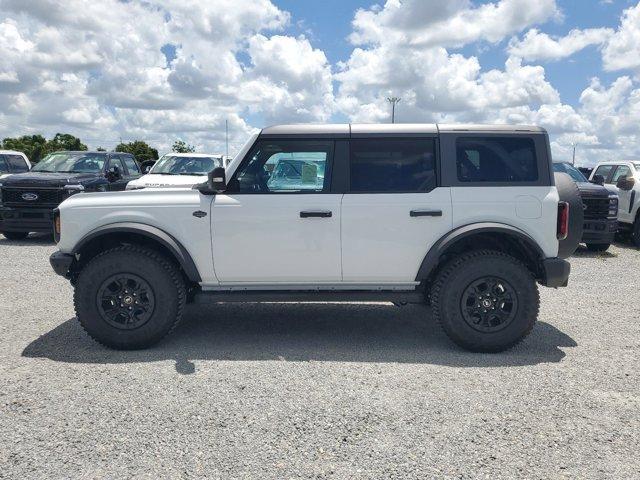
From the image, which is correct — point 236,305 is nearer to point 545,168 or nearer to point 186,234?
point 186,234

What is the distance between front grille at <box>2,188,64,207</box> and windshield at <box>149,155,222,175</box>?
2060mm

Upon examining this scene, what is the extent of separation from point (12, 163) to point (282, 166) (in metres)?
11.8

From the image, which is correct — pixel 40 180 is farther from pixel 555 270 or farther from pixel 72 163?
pixel 555 270

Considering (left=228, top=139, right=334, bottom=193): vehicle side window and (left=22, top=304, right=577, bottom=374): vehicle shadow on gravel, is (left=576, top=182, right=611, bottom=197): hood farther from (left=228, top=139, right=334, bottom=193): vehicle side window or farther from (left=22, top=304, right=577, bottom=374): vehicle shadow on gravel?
(left=228, top=139, right=334, bottom=193): vehicle side window

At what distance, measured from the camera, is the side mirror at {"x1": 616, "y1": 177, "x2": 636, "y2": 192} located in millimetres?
11609

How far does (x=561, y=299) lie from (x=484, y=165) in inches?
122

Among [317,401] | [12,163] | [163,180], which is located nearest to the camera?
[317,401]

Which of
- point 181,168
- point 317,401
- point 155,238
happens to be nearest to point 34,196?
point 181,168

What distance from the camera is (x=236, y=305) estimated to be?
21.1 feet

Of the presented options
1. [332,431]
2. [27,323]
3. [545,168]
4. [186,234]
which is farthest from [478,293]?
[27,323]

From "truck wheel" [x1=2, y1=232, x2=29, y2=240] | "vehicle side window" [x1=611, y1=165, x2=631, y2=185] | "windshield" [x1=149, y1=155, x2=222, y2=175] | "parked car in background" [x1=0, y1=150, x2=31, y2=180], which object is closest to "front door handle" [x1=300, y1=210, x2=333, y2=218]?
"windshield" [x1=149, y1=155, x2=222, y2=175]

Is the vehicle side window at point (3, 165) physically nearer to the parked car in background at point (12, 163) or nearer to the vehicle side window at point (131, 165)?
the parked car in background at point (12, 163)

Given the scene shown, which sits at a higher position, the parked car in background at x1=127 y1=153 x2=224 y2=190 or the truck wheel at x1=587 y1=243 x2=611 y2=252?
the parked car in background at x1=127 y1=153 x2=224 y2=190

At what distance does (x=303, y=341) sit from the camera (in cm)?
502
